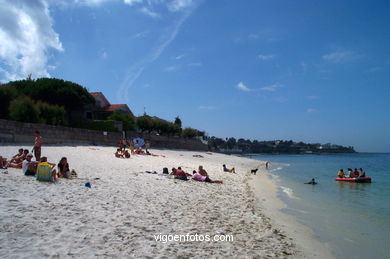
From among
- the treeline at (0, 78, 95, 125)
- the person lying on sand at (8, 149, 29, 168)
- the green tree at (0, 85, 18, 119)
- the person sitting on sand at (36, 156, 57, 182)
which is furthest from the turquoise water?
the green tree at (0, 85, 18, 119)

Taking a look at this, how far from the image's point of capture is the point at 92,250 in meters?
4.32

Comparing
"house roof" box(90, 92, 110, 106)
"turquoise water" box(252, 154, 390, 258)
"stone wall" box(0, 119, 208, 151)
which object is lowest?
"turquoise water" box(252, 154, 390, 258)

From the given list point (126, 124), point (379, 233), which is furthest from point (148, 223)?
point (126, 124)

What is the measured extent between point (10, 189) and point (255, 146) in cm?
18860

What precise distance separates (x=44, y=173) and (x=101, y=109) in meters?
38.8

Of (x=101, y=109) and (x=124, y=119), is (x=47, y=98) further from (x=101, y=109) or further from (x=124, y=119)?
(x=124, y=119)

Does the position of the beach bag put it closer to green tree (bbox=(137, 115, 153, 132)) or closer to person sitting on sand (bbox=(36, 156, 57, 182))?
person sitting on sand (bbox=(36, 156, 57, 182))

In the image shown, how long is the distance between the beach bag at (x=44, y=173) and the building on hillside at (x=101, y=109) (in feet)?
120

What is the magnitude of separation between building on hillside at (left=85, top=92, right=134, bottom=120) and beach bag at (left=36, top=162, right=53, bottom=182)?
120 feet

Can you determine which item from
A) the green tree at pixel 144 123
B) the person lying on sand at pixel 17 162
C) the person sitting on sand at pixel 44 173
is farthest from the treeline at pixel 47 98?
the person sitting on sand at pixel 44 173

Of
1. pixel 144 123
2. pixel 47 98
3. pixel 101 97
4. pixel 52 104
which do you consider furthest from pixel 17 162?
pixel 144 123

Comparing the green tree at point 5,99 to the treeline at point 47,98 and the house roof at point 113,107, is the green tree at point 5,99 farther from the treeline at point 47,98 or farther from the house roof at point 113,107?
the house roof at point 113,107

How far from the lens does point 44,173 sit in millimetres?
Answer: 8055

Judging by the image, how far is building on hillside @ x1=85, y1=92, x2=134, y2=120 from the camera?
43094 mm
